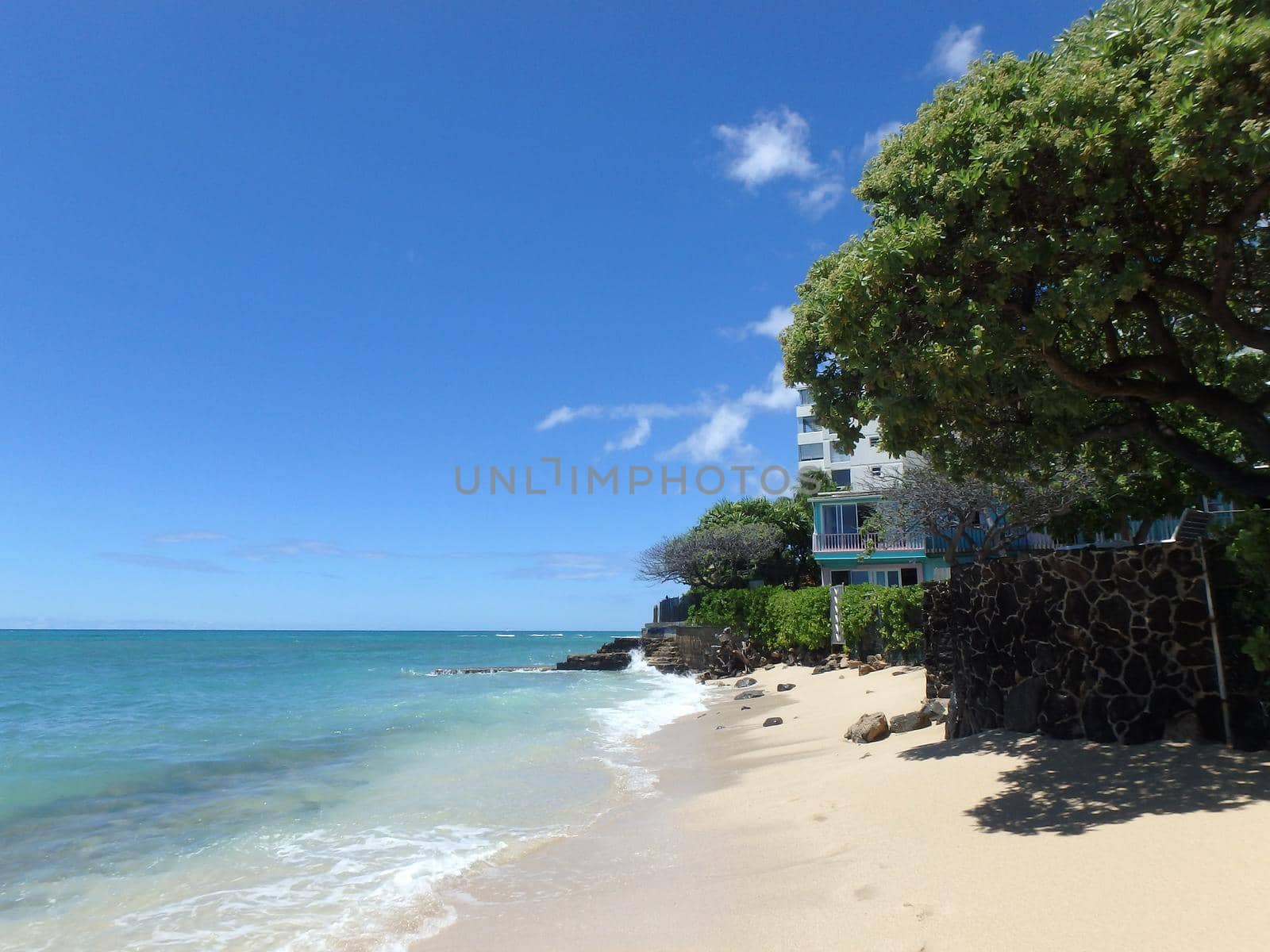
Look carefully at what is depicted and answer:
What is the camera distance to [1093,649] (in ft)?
30.7

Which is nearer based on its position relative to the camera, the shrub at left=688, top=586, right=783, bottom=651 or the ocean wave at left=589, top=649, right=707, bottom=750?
the ocean wave at left=589, top=649, right=707, bottom=750

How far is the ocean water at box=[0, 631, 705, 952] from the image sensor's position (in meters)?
7.88

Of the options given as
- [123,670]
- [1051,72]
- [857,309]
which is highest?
[1051,72]

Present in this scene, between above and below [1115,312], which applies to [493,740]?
below

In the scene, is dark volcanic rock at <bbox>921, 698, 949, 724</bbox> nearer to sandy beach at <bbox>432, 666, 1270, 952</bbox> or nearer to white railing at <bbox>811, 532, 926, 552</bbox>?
sandy beach at <bbox>432, 666, 1270, 952</bbox>

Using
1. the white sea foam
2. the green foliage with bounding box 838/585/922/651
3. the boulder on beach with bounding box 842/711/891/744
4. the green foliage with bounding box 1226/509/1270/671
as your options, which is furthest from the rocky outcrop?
the green foliage with bounding box 1226/509/1270/671

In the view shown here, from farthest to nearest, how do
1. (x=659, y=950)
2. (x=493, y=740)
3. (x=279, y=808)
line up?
(x=493, y=740) < (x=279, y=808) < (x=659, y=950)

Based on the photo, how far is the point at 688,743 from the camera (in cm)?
1716

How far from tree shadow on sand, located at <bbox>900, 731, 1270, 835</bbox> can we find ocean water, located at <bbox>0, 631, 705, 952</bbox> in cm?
538

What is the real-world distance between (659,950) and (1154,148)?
7946 millimetres

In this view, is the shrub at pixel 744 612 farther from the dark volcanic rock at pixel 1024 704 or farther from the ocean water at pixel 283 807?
the dark volcanic rock at pixel 1024 704

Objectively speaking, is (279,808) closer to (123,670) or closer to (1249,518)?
(1249,518)

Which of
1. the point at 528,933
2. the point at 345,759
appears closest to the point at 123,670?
the point at 345,759

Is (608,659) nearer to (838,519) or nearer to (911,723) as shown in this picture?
(838,519)
